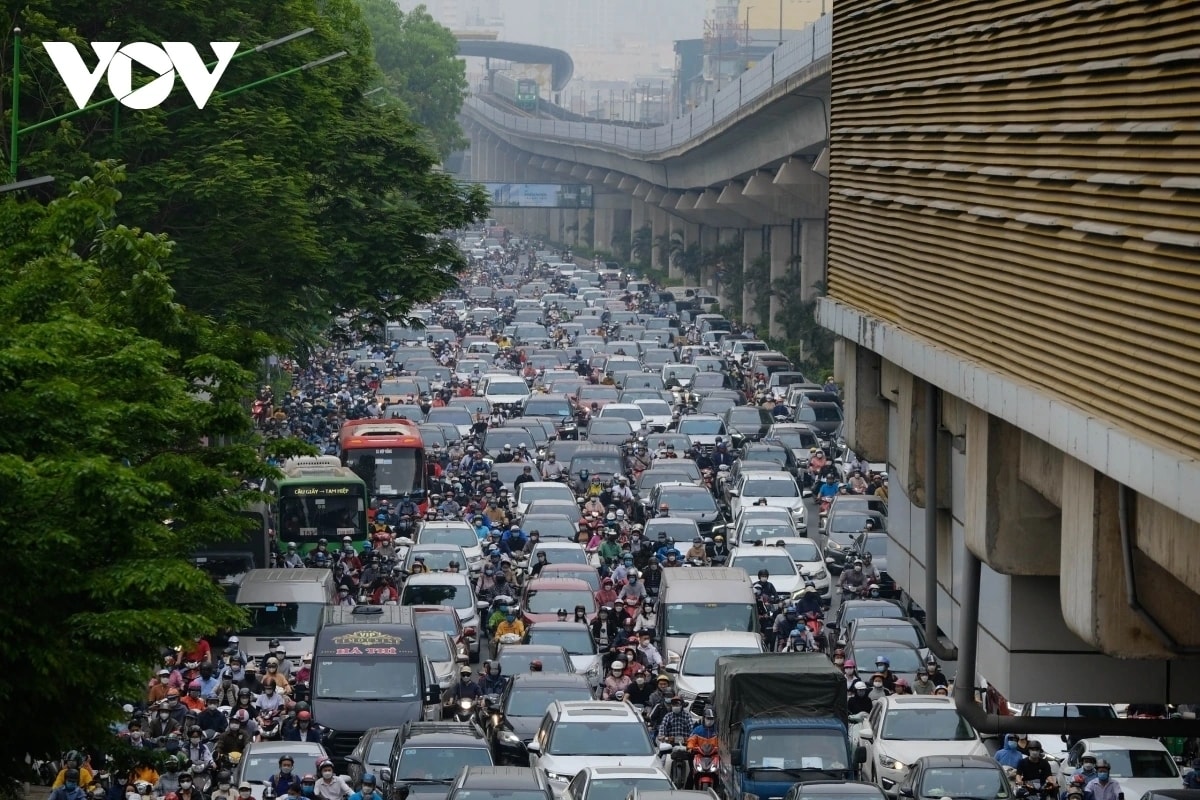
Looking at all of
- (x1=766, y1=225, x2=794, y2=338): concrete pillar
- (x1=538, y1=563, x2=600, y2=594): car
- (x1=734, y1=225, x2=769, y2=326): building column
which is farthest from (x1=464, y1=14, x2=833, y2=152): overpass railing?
(x1=538, y1=563, x2=600, y2=594): car

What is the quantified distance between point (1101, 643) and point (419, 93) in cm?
13279

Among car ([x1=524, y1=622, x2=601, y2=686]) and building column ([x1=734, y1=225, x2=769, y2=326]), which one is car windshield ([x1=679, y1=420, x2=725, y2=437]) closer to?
car ([x1=524, y1=622, x2=601, y2=686])

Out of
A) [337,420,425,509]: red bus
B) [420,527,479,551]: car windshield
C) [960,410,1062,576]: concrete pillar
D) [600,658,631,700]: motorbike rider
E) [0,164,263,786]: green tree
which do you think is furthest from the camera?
[337,420,425,509]: red bus

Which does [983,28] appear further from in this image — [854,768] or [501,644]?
[501,644]

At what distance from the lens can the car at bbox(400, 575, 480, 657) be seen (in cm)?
3394

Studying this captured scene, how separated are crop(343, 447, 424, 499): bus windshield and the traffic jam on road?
1.7 inches

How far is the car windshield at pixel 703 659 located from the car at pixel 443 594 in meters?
5.05

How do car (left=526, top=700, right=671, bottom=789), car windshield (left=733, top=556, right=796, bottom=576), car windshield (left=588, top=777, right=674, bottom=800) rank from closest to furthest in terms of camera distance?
car windshield (left=588, top=777, right=674, bottom=800), car (left=526, top=700, right=671, bottom=789), car windshield (left=733, top=556, right=796, bottom=576)

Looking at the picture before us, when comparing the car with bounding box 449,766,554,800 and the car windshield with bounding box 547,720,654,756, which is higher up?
the car with bounding box 449,766,554,800

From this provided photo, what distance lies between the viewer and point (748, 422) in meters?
55.5

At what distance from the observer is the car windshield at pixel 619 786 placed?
22.2 metres

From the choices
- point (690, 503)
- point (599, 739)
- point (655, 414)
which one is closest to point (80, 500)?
point (599, 739)

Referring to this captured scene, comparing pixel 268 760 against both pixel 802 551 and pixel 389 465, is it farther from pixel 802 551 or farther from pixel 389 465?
pixel 389 465

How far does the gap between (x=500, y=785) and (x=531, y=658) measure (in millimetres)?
8612
